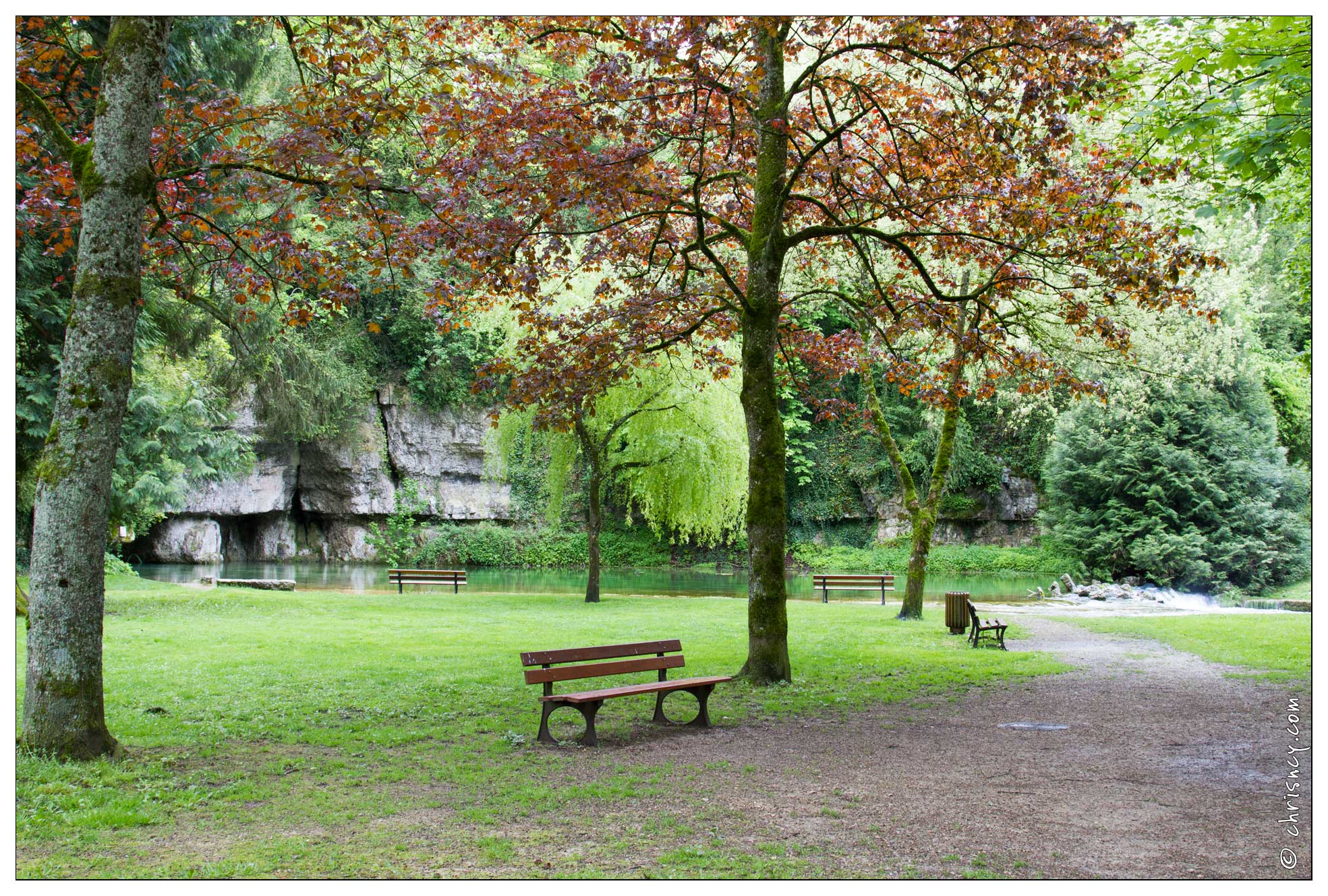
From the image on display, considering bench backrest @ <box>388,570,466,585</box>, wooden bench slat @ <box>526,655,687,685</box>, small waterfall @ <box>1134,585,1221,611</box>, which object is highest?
wooden bench slat @ <box>526,655,687,685</box>

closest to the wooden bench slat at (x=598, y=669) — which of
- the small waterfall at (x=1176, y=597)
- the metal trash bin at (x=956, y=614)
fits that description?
the metal trash bin at (x=956, y=614)

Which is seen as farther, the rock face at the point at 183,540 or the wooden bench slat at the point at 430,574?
the rock face at the point at 183,540

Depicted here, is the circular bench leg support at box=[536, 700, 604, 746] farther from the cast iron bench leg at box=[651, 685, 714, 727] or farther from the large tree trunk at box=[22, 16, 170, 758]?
the large tree trunk at box=[22, 16, 170, 758]

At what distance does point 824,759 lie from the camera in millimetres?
6230

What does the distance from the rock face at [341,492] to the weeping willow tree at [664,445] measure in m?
15.1

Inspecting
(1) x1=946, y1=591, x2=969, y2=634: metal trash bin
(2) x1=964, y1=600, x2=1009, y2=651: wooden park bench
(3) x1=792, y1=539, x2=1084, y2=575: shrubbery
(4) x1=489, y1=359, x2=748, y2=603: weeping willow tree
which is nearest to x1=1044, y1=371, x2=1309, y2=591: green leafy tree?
(3) x1=792, y1=539, x2=1084, y2=575: shrubbery

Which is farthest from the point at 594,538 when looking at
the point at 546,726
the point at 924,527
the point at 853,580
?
the point at 546,726

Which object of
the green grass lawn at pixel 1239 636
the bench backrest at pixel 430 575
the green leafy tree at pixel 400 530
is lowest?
the green grass lawn at pixel 1239 636

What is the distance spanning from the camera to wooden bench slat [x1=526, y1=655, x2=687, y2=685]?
6.61m

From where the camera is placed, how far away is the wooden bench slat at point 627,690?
643 cm

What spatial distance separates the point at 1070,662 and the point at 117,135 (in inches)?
415

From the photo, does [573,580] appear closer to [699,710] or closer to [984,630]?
[984,630]

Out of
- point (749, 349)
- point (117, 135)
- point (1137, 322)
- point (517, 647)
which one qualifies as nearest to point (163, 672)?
point (517, 647)

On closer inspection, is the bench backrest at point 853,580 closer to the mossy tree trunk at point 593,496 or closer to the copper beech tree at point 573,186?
the mossy tree trunk at point 593,496
